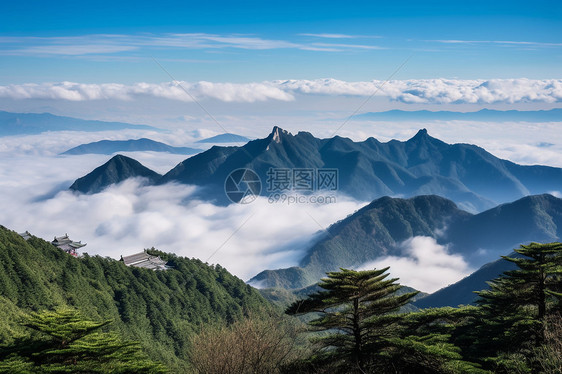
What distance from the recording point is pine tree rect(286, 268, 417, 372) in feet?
48.6

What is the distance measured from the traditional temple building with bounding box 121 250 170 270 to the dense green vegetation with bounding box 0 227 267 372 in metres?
2.28

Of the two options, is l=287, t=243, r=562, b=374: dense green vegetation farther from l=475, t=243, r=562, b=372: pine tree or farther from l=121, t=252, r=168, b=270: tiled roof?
l=121, t=252, r=168, b=270: tiled roof

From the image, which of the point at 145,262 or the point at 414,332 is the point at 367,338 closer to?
the point at 414,332

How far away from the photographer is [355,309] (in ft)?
49.9

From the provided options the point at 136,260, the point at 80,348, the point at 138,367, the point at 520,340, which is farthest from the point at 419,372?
the point at 136,260

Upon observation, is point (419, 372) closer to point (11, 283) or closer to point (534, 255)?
point (534, 255)

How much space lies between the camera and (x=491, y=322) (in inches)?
794

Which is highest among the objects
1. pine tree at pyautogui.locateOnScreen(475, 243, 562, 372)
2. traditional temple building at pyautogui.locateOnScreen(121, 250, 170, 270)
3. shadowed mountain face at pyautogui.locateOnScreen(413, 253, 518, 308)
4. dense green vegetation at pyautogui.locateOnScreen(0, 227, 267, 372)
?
traditional temple building at pyautogui.locateOnScreen(121, 250, 170, 270)

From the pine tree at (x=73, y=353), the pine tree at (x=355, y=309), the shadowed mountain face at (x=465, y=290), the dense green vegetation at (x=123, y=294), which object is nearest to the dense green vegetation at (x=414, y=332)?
the pine tree at (x=355, y=309)

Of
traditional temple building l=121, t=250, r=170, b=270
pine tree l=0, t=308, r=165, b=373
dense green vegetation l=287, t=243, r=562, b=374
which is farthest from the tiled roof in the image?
dense green vegetation l=287, t=243, r=562, b=374

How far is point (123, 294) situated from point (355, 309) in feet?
147

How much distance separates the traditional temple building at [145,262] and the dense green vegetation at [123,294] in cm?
228

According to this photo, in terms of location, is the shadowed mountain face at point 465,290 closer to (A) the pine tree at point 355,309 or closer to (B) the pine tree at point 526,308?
(B) the pine tree at point 526,308

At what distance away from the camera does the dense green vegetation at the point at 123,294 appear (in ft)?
136
